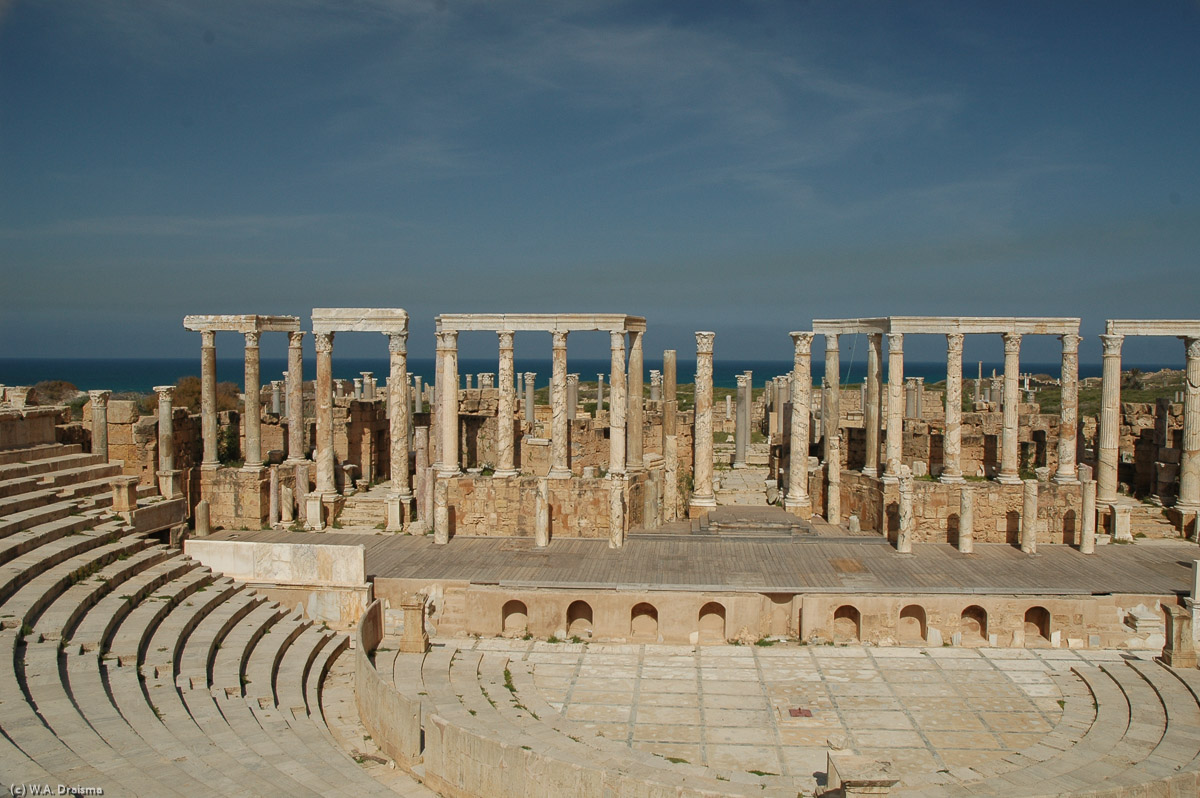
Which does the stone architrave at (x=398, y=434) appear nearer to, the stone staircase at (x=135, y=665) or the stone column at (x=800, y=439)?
the stone staircase at (x=135, y=665)

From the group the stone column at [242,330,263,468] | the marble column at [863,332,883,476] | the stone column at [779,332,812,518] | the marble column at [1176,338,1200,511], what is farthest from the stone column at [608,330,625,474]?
the marble column at [1176,338,1200,511]

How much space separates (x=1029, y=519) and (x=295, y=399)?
20.4m

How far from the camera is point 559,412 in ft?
85.2

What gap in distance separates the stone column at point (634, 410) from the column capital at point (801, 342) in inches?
113

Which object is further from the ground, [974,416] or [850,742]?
[974,416]

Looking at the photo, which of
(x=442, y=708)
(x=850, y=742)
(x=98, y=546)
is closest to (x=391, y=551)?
(x=98, y=546)

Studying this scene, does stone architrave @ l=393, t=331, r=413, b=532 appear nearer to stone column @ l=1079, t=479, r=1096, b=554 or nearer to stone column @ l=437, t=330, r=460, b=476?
stone column @ l=437, t=330, r=460, b=476

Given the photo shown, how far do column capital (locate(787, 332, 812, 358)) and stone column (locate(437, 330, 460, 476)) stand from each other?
9869 mm

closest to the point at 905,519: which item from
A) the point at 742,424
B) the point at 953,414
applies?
the point at 953,414

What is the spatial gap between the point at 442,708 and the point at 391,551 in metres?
8.71

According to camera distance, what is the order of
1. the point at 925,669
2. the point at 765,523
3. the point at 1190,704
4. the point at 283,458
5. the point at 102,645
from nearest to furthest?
the point at 102,645, the point at 1190,704, the point at 925,669, the point at 765,523, the point at 283,458

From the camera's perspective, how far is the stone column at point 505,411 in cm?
2550

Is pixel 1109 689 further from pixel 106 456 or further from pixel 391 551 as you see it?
pixel 106 456

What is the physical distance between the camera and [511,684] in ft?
55.6
